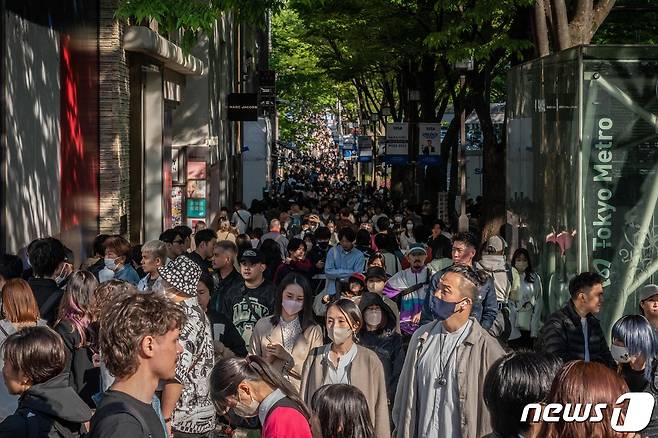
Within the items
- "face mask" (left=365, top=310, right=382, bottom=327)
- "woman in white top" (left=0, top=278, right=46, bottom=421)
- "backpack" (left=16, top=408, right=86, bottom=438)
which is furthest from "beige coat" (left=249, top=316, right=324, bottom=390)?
"backpack" (left=16, top=408, right=86, bottom=438)

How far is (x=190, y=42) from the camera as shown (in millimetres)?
15477

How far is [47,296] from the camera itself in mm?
10008

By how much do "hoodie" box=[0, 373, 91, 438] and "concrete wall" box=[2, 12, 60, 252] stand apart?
8.43m

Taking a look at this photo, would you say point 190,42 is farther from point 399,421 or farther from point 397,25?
point 397,25

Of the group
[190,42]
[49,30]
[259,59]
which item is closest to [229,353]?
[190,42]

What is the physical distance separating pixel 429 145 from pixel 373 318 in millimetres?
28279

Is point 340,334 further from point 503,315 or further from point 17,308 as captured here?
point 503,315

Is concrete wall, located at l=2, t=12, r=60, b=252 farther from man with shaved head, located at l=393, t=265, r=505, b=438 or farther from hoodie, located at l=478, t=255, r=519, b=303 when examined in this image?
man with shaved head, located at l=393, t=265, r=505, b=438

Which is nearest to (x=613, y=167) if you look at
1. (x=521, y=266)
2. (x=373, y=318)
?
(x=521, y=266)

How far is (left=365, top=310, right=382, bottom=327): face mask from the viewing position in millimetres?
10016

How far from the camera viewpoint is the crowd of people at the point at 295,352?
5.11m

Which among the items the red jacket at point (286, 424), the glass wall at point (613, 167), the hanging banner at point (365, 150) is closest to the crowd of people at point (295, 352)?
the red jacket at point (286, 424)

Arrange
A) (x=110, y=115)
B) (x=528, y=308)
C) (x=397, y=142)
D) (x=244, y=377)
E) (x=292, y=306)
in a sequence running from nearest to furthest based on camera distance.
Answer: (x=244, y=377)
(x=292, y=306)
(x=528, y=308)
(x=110, y=115)
(x=397, y=142)

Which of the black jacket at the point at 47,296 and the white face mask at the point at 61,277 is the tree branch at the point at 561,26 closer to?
the white face mask at the point at 61,277
